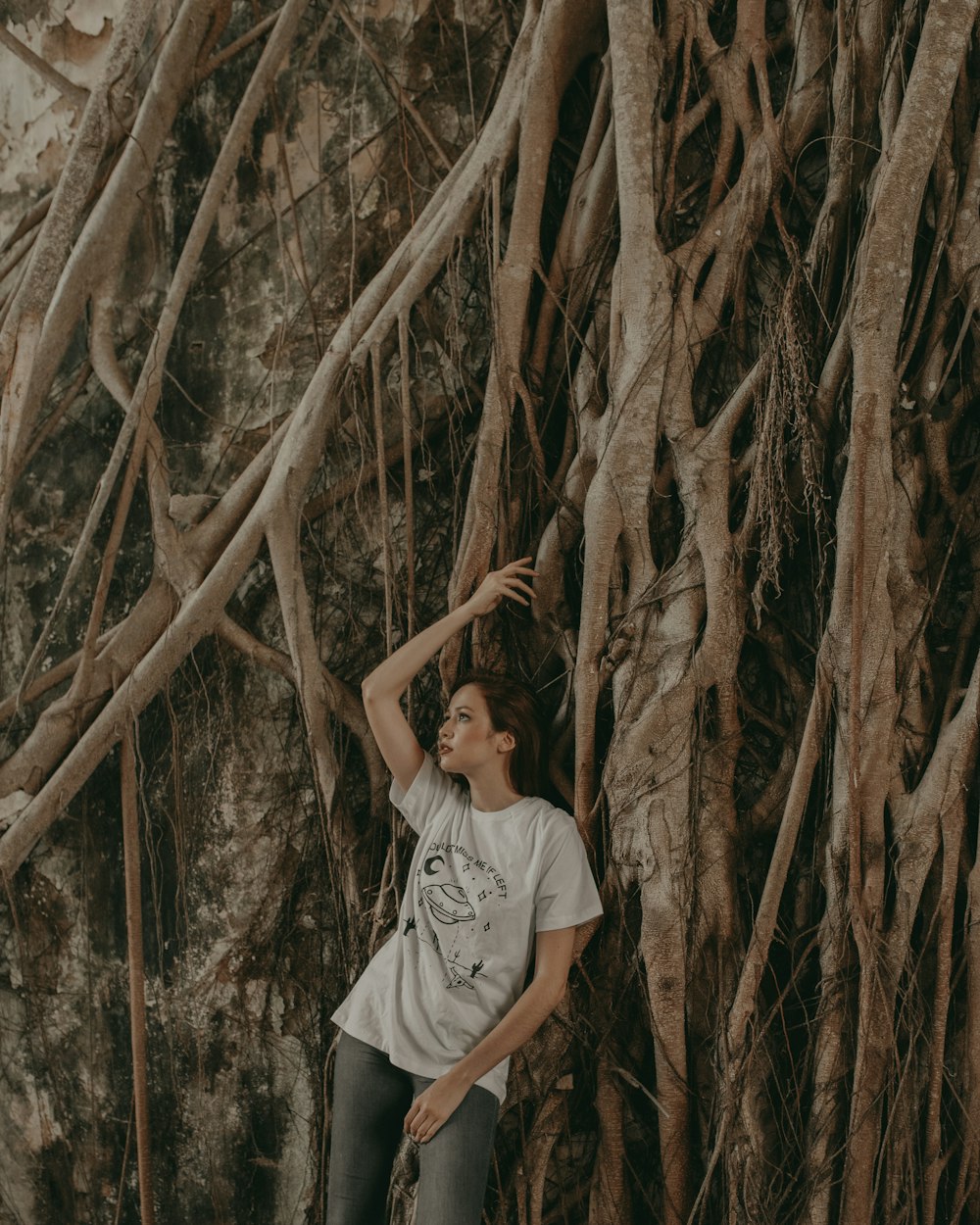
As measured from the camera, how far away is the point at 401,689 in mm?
1759

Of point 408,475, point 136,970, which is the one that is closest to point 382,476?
point 408,475

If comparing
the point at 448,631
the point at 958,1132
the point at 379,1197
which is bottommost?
the point at 379,1197

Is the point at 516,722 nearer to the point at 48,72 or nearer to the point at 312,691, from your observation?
the point at 312,691

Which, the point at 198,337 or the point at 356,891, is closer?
the point at 356,891

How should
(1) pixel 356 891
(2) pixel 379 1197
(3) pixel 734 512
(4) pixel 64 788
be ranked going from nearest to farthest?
(2) pixel 379 1197, (3) pixel 734 512, (1) pixel 356 891, (4) pixel 64 788

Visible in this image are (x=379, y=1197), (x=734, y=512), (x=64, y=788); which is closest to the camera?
(x=379, y=1197)

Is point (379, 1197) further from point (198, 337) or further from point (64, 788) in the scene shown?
point (198, 337)

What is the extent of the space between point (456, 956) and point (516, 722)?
38 cm

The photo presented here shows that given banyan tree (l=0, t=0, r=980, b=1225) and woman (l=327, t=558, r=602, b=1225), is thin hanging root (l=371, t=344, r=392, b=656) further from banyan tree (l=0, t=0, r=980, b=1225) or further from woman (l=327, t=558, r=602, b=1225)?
woman (l=327, t=558, r=602, b=1225)

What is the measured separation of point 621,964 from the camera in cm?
185

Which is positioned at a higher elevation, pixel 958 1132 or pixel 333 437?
pixel 333 437

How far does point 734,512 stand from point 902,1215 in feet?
3.88

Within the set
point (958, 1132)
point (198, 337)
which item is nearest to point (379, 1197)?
point (958, 1132)

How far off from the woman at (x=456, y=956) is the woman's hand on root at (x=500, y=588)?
66 millimetres
